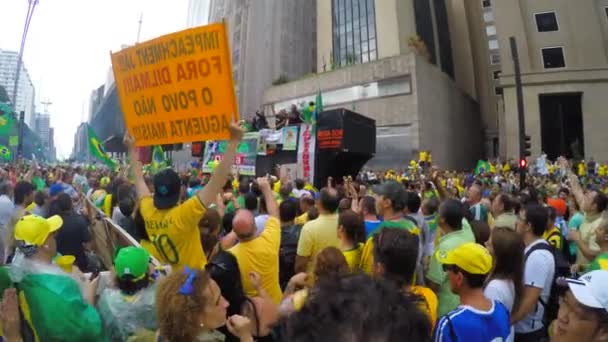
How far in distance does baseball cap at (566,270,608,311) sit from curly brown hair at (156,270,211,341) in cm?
163

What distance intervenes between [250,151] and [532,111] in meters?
27.9

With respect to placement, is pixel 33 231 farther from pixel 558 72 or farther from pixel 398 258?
pixel 558 72

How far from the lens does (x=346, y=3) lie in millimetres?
41344

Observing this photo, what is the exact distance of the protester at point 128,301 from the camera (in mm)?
2473

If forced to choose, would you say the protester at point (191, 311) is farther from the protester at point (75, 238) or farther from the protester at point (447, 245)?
the protester at point (75, 238)

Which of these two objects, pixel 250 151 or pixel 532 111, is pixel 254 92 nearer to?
pixel 532 111

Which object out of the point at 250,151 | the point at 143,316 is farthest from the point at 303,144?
the point at 143,316

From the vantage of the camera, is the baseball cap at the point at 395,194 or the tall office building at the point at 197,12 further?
the tall office building at the point at 197,12

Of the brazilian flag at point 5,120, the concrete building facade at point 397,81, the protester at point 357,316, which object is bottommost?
the protester at point 357,316

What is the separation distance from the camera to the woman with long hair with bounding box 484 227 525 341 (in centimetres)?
308

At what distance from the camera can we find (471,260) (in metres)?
2.56

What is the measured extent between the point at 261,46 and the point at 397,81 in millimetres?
17769

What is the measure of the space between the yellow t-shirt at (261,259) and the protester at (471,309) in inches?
51.7

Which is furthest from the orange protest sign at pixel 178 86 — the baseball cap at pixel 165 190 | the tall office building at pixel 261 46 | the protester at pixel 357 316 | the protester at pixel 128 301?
the tall office building at pixel 261 46
